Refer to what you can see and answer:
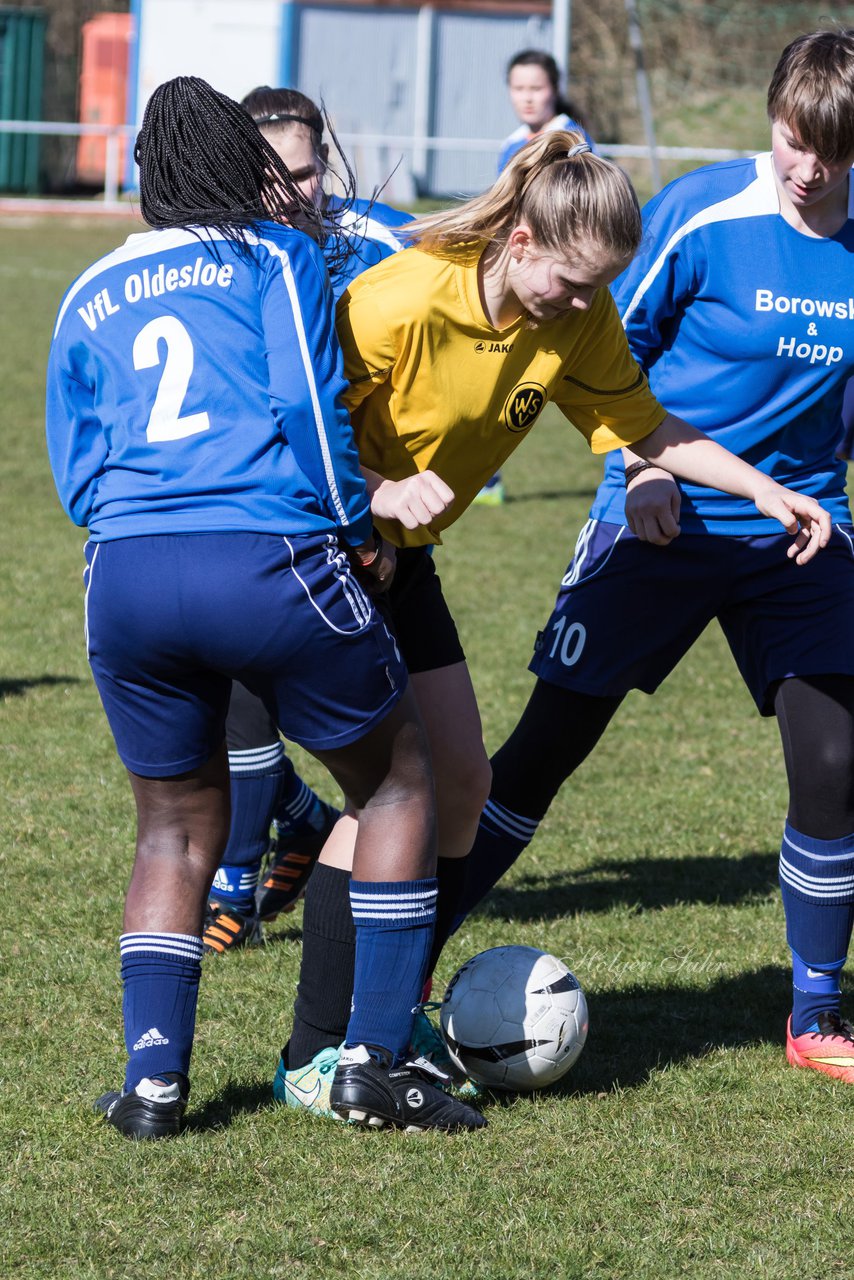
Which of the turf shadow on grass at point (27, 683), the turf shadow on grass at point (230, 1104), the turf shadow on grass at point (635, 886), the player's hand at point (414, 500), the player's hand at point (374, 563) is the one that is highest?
the player's hand at point (414, 500)

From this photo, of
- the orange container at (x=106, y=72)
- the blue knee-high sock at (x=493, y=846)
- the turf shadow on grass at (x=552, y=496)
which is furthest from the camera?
the orange container at (x=106, y=72)

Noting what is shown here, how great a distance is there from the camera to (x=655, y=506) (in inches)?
146

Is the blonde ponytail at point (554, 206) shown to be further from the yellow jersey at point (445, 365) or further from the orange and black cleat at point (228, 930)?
the orange and black cleat at point (228, 930)

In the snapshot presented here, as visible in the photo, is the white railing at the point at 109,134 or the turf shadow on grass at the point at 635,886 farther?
the white railing at the point at 109,134

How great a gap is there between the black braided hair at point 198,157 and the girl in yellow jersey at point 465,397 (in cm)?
27

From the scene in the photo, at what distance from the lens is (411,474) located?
10.6ft

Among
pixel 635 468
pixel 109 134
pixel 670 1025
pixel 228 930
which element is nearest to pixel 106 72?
pixel 109 134

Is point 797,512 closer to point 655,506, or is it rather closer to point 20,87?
point 655,506

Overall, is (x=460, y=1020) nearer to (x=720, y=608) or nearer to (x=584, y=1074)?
(x=584, y=1074)

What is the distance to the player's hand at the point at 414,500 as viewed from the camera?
2977 millimetres

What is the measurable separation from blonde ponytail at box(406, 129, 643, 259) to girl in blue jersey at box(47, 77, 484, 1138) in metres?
0.30

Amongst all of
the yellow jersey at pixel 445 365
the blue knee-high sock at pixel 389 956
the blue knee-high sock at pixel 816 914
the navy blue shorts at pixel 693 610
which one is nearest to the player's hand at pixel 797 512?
the navy blue shorts at pixel 693 610

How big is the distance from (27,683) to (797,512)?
13.3 ft

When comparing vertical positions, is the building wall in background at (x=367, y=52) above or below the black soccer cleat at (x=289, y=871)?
above
